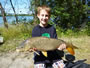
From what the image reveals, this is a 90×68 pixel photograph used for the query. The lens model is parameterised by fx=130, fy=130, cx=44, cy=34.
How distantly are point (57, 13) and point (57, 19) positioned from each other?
511 millimetres

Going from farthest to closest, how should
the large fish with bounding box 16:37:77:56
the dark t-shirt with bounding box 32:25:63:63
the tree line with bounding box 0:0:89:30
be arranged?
the tree line with bounding box 0:0:89:30 → the dark t-shirt with bounding box 32:25:63:63 → the large fish with bounding box 16:37:77:56

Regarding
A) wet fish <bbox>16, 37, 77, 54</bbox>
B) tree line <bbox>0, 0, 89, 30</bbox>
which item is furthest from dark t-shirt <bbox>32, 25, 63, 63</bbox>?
tree line <bbox>0, 0, 89, 30</bbox>

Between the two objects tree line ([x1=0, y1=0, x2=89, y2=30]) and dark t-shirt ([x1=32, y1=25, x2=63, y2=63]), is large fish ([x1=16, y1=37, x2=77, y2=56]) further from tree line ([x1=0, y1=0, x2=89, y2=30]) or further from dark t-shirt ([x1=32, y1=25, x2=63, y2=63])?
tree line ([x1=0, y1=0, x2=89, y2=30])

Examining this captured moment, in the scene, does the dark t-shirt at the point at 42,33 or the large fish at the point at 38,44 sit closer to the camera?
the large fish at the point at 38,44

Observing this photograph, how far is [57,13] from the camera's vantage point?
6109 millimetres

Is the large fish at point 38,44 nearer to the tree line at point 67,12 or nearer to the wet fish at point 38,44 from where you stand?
the wet fish at point 38,44

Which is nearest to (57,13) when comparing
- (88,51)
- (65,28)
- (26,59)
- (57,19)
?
(57,19)

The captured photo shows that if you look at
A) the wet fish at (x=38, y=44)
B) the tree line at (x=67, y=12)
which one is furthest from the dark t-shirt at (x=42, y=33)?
the tree line at (x=67, y=12)

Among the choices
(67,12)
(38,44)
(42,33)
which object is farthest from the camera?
(67,12)

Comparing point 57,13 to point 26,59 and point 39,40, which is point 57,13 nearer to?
point 26,59

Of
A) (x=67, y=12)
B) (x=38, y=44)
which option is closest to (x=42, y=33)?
(x=38, y=44)

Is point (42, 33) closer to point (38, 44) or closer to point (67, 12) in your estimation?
point (38, 44)

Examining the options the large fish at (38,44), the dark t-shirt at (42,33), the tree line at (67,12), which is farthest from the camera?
the tree line at (67,12)

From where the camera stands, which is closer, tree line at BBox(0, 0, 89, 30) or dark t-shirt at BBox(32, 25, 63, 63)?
dark t-shirt at BBox(32, 25, 63, 63)
